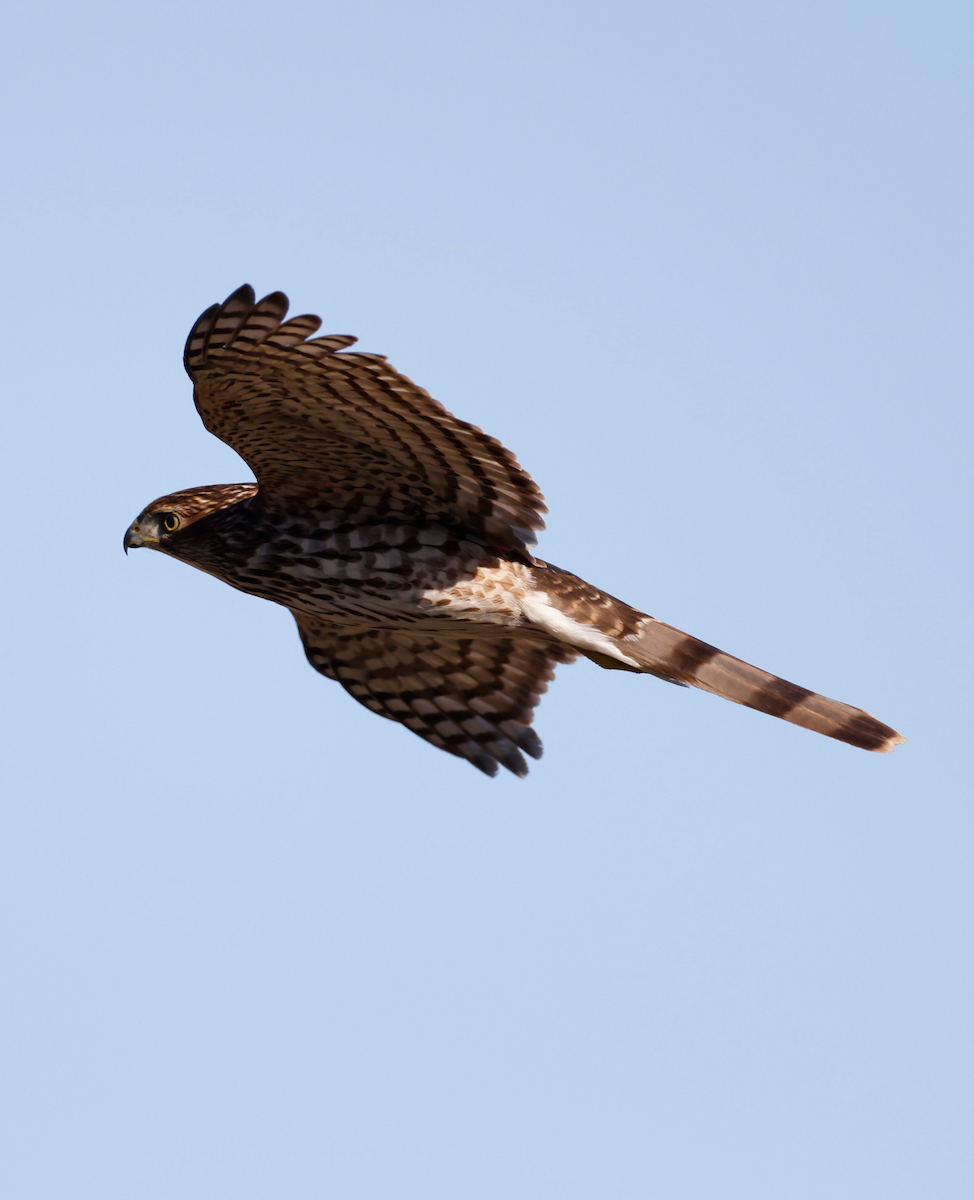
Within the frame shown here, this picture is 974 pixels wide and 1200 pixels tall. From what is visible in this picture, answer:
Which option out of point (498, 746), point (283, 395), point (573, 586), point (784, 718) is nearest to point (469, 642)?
point (498, 746)

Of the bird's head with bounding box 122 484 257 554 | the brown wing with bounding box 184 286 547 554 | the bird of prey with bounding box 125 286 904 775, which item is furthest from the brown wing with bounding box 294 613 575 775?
the brown wing with bounding box 184 286 547 554

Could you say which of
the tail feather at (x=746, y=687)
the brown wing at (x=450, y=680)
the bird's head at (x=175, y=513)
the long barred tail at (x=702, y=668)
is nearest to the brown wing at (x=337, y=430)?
the bird's head at (x=175, y=513)

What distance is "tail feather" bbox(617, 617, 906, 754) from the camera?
748 cm

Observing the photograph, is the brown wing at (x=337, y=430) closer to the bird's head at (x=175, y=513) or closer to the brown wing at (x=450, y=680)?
the bird's head at (x=175, y=513)

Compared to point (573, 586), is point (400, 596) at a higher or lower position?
lower

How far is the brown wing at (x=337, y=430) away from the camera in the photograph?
602cm

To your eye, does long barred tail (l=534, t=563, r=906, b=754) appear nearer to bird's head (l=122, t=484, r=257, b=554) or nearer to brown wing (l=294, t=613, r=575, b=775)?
brown wing (l=294, t=613, r=575, b=775)

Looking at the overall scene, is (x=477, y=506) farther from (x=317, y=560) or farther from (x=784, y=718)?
(x=784, y=718)

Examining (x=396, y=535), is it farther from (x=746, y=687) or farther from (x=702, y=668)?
(x=746, y=687)

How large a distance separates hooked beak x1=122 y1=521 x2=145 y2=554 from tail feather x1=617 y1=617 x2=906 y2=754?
7.27ft

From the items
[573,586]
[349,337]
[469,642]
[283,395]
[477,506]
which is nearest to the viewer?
[349,337]

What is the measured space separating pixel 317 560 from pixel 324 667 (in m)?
1.62

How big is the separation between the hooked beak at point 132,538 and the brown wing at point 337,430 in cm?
77

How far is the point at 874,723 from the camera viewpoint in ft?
24.8
